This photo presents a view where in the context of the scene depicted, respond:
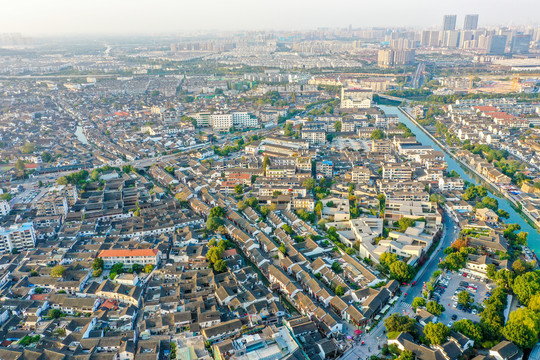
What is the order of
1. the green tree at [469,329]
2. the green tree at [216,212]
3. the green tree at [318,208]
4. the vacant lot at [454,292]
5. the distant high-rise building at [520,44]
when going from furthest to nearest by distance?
the distant high-rise building at [520,44] → the green tree at [318,208] → the green tree at [216,212] → the vacant lot at [454,292] → the green tree at [469,329]

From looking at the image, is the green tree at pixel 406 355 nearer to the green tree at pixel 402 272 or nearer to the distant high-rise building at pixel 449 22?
the green tree at pixel 402 272

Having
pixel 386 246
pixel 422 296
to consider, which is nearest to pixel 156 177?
pixel 386 246

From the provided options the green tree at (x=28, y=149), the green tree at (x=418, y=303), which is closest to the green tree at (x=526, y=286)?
the green tree at (x=418, y=303)

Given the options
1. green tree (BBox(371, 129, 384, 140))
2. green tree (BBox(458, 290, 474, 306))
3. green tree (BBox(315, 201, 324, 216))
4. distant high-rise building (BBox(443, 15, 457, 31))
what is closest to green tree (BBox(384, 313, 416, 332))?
green tree (BBox(458, 290, 474, 306))

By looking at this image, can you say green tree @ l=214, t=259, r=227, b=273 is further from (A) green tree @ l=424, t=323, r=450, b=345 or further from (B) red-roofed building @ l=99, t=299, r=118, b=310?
(A) green tree @ l=424, t=323, r=450, b=345

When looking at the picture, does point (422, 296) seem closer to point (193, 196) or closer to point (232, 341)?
point (232, 341)

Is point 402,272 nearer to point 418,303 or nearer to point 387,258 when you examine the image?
point 387,258
